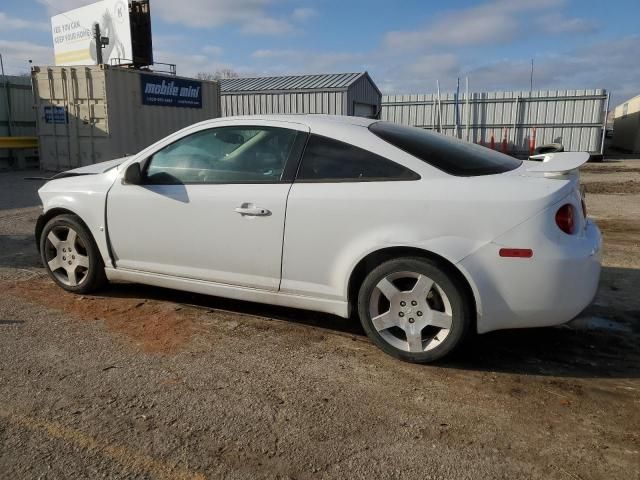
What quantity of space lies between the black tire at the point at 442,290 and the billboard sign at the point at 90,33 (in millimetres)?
19274

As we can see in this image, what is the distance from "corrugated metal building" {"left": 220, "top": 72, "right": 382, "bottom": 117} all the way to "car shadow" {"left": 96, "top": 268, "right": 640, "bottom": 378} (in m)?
21.1

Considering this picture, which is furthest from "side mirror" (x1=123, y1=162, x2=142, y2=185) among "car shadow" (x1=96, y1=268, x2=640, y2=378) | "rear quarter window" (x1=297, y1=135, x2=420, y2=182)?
"rear quarter window" (x1=297, y1=135, x2=420, y2=182)

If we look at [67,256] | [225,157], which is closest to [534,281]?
[225,157]

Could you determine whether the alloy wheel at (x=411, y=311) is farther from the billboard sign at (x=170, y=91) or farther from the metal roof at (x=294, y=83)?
the metal roof at (x=294, y=83)

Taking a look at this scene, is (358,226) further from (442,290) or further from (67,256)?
(67,256)

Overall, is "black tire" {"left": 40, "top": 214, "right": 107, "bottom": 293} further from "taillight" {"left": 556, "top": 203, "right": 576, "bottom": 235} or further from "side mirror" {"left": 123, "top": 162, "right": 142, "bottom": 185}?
"taillight" {"left": 556, "top": 203, "right": 576, "bottom": 235}

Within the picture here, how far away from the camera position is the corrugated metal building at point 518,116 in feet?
73.0

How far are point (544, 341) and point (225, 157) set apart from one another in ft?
8.65

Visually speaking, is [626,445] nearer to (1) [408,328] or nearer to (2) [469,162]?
(1) [408,328]

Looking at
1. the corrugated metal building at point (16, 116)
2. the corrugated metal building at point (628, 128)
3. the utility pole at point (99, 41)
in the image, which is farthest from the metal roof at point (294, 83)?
the corrugated metal building at point (628, 128)

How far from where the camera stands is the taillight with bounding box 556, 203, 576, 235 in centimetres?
304

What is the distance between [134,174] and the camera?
4.10 meters

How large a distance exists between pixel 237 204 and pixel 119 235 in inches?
47.1

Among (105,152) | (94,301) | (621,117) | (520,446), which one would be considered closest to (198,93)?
(105,152)
